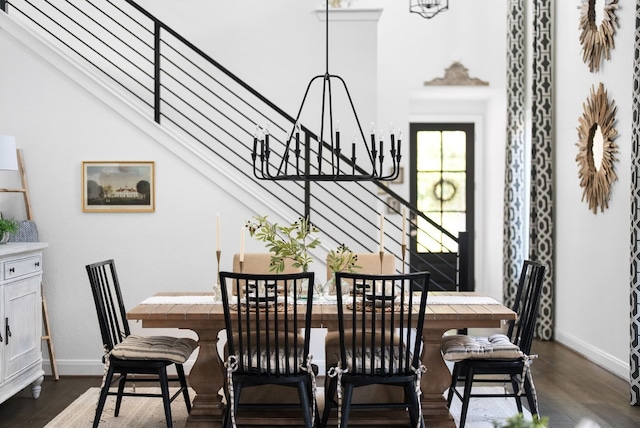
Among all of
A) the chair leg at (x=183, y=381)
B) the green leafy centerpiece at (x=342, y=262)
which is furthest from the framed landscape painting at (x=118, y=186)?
the green leafy centerpiece at (x=342, y=262)

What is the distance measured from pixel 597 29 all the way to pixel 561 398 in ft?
9.41

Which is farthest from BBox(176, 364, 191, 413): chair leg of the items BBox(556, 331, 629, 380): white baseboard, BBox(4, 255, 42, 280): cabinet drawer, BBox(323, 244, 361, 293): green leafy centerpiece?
BBox(556, 331, 629, 380): white baseboard

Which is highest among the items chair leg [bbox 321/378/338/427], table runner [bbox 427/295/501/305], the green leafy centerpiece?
the green leafy centerpiece

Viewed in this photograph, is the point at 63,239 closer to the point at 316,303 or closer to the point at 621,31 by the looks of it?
the point at 316,303

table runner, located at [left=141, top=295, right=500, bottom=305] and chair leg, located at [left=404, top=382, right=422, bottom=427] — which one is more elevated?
table runner, located at [left=141, top=295, right=500, bottom=305]

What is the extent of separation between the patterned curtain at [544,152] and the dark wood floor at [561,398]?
1009 mm

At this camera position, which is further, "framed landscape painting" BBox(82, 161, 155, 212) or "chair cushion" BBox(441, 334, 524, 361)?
"framed landscape painting" BBox(82, 161, 155, 212)

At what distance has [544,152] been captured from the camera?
7.14m

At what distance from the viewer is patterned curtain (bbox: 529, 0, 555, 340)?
711 centimetres

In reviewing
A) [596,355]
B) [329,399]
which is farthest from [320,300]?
[596,355]

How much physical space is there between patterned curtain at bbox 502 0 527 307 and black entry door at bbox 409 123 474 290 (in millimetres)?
1344

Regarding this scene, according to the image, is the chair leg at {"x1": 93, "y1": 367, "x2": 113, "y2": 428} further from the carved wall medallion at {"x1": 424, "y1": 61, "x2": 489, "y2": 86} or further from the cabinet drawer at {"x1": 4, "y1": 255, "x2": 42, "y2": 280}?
the carved wall medallion at {"x1": 424, "y1": 61, "x2": 489, "y2": 86}

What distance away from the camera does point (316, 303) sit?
14.3ft

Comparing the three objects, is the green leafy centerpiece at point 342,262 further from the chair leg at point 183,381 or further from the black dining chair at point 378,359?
the chair leg at point 183,381
